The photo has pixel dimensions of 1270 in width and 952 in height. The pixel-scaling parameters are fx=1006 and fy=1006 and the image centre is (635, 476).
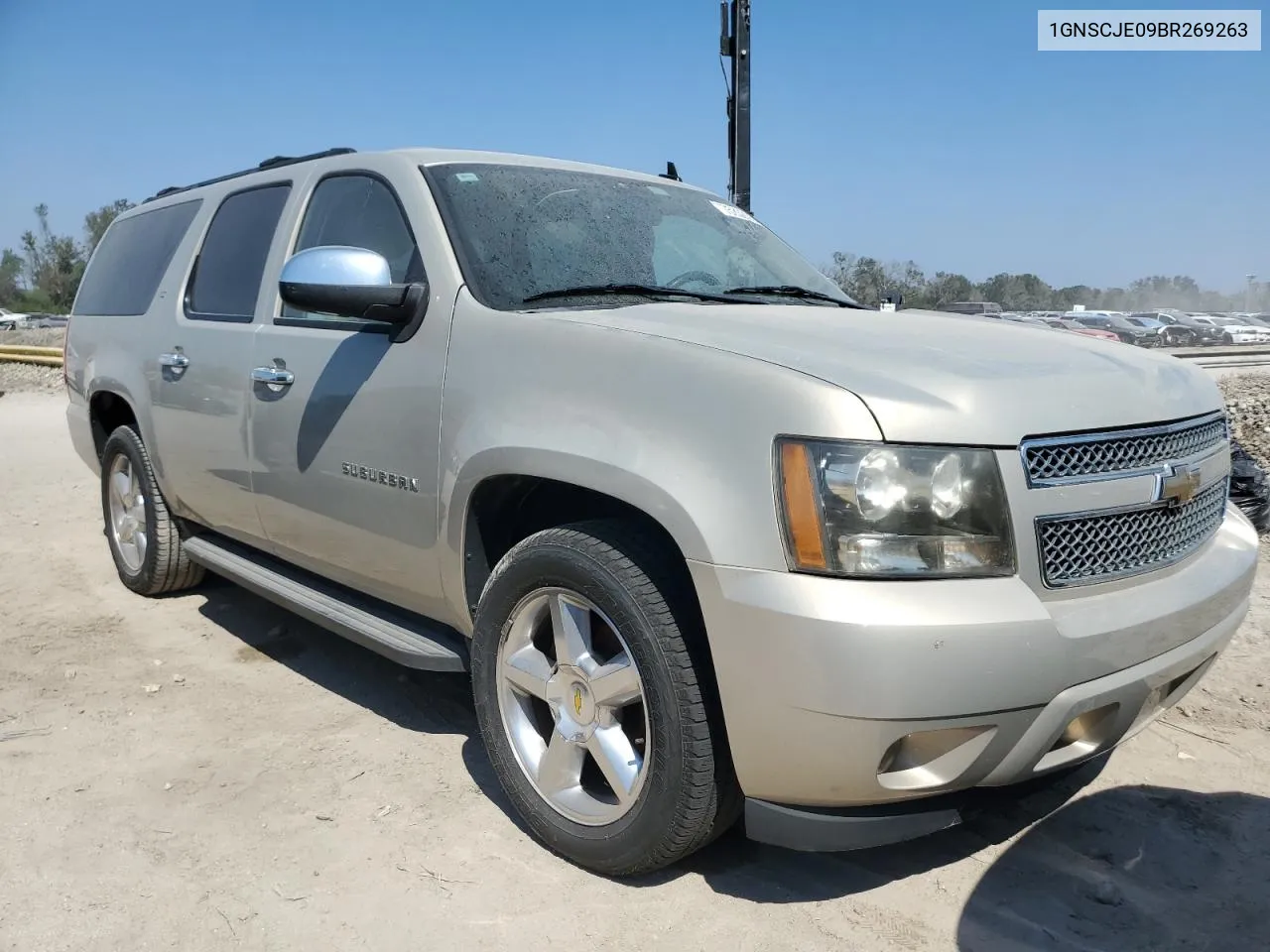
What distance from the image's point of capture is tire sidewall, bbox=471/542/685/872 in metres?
2.21

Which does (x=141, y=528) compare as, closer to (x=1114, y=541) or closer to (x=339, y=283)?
(x=339, y=283)

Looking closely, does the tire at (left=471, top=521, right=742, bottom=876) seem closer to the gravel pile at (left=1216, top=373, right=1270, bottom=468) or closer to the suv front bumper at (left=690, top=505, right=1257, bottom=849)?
the suv front bumper at (left=690, top=505, right=1257, bottom=849)

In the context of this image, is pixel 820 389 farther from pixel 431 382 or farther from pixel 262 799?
pixel 262 799

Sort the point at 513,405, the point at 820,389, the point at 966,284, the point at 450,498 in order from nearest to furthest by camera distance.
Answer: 1. the point at 820,389
2. the point at 513,405
3. the point at 450,498
4. the point at 966,284

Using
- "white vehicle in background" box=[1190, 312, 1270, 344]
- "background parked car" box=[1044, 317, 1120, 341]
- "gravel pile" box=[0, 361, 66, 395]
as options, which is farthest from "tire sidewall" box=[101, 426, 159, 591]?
"white vehicle in background" box=[1190, 312, 1270, 344]

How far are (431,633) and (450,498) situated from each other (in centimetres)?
56

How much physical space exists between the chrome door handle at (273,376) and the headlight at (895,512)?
78.6 inches

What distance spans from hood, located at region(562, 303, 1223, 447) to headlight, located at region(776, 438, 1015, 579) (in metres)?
0.07

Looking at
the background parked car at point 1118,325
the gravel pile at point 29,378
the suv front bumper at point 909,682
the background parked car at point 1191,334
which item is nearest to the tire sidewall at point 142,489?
the suv front bumper at point 909,682

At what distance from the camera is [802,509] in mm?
2000

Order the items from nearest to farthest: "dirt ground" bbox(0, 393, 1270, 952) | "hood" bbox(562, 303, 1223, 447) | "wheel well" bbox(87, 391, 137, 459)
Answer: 1. "hood" bbox(562, 303, 1223, 447)
2. "dirt ground" bbox(0, 393, 1270, 952)
3. "wheel well" bbox(87, 391, 137, 459)

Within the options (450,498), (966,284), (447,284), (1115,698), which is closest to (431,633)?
(450,498)

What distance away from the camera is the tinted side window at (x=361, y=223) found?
3.12 m

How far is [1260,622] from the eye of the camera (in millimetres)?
4230
